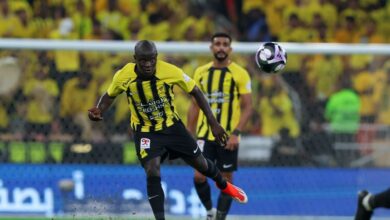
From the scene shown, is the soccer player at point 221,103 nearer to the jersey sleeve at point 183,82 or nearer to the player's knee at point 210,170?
the player's knee at point 210,170

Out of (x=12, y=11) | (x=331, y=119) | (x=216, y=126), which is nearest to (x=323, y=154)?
(x=331, y=119)

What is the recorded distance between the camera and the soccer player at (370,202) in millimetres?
7367

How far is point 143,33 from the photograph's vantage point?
14266mm

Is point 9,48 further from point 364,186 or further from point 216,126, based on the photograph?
point 364,186

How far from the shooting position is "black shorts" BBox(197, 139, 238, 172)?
31.7 feet

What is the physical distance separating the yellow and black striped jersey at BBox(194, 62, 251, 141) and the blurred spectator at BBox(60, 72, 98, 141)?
2092 mm

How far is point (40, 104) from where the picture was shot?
36.5 feet

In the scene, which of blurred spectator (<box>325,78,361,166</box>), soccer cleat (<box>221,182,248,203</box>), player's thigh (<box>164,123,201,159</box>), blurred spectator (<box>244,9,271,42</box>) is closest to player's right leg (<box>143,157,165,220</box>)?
player's thigh (<box>164,123,201,159</box>)

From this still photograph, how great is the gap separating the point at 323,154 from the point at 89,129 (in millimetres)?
2938

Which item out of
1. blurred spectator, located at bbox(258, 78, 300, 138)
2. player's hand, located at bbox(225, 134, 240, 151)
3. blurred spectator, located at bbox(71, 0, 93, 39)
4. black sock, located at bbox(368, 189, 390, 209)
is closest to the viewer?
black sock, located at bbox(368, 189, 390, 209)

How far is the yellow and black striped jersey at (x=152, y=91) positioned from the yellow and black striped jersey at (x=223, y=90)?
144 centimetres

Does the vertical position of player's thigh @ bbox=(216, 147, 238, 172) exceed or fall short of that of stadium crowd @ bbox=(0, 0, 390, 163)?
it falls short

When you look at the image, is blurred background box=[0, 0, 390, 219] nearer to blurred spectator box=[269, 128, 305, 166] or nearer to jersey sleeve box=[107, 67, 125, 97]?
blurred spectator box=[269, 128, 305, 166]

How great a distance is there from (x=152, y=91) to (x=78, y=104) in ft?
11.2
